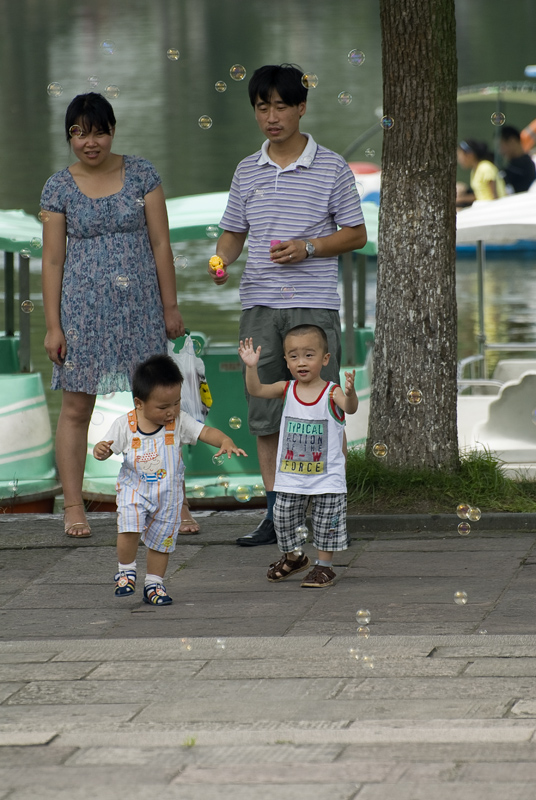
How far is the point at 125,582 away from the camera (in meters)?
5.05

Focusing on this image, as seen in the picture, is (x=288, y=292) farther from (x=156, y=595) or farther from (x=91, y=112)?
(x=156, y=595)

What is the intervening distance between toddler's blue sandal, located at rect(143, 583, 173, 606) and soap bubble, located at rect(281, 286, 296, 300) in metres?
1.33

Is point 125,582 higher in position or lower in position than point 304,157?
lower

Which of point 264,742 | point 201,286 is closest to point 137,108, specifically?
point 201,286

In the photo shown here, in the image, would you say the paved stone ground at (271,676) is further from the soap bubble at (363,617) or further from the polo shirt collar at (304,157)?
the polo shirt collar at (304,157)

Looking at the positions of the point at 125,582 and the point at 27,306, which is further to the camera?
the point at 27,306

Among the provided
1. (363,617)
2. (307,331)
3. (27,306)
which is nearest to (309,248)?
(307,331)

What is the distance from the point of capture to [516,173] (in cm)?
1994

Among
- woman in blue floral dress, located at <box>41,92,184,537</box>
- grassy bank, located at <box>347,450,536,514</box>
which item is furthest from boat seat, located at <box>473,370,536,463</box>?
woman in blue floral dress, located at <box>41,92,184,537</box>

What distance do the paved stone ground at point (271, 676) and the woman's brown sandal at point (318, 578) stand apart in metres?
0.05

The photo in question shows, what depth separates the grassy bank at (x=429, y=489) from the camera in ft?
20.1

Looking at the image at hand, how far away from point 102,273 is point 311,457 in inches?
53.6

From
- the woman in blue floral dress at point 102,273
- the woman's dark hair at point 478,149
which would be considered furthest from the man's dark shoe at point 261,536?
the woman's dark hair at point 478,149

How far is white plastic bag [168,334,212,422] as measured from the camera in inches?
234
